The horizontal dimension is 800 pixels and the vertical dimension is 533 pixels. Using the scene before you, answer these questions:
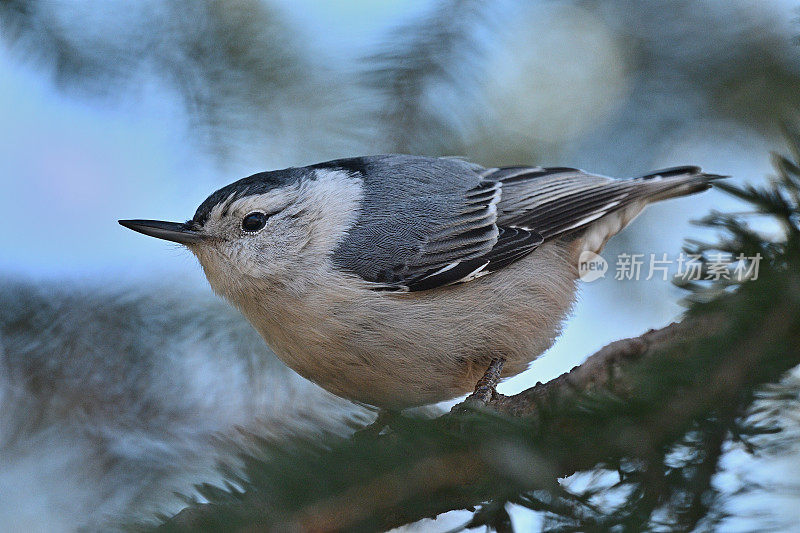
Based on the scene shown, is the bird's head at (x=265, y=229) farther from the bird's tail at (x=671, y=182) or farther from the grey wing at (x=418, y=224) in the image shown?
the bird's tail at (x=671, y=182)

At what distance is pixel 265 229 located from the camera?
182 centimetres

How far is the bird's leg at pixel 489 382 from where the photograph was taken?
1675 mm

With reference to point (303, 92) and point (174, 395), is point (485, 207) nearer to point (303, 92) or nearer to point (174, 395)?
point (303, 92)

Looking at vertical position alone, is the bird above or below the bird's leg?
above

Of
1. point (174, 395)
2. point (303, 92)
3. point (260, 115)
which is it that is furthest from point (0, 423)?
point (303, 92)

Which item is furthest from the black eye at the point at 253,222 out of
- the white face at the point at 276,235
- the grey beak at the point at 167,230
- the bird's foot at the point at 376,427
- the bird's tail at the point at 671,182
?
the bird's tail at the point at 671,182

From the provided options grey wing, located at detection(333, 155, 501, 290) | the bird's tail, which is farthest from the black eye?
the bird's tail

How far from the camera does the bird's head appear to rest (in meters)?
1.73

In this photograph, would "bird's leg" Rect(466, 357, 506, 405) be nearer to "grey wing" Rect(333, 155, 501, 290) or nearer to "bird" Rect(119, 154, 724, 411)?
"bird" Rect(119, 154, 724, 411)

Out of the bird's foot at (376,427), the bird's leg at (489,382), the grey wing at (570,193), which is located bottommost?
the bird's foot at (376,427)

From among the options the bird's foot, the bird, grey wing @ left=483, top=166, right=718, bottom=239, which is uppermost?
grey wing @ left=483, top=166, right=718, bottom=239

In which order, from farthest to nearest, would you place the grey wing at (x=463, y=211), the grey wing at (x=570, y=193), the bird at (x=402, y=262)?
the grey wing at (x=570, y=193) → the grey wing at (x=463, y=211) → the bird at (x=402, y=262)

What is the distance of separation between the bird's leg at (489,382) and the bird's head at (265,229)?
1.50 feet

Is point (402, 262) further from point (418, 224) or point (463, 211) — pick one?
point (463, 211)
